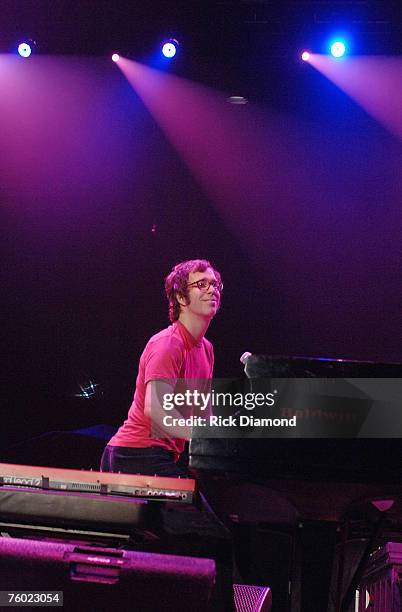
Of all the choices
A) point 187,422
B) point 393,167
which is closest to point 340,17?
point 393,167

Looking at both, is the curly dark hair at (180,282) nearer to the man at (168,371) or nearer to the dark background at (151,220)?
the man at (168,371)

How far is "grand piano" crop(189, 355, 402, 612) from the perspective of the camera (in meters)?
1.74

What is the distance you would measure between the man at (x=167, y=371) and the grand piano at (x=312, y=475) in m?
1.00

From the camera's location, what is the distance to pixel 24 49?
6.11 meters

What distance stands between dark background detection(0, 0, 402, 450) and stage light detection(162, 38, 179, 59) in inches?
2.9

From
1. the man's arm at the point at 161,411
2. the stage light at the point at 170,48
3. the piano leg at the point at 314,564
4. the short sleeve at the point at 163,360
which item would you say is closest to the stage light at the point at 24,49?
the stage light at the point at 170,48

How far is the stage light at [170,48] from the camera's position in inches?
231

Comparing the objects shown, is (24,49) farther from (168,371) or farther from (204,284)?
(168,371)

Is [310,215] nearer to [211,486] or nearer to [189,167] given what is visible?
[189,167]

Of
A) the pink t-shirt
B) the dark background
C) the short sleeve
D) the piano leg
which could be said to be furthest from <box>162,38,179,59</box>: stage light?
the piano leg

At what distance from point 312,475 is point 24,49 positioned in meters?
5.27

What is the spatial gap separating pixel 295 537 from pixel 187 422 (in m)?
0.64

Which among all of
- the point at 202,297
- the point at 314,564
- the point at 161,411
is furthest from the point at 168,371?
the point at 314,564

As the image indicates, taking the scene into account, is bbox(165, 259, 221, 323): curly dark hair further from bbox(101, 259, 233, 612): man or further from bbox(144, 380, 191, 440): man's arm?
bbox(144, 380, 191, 440): man's arm
